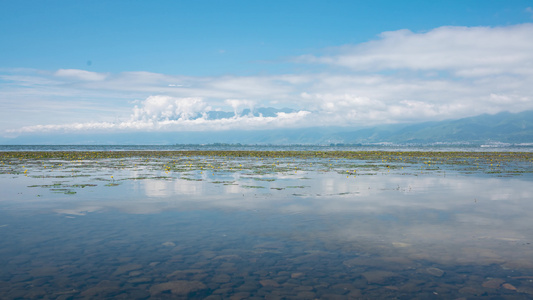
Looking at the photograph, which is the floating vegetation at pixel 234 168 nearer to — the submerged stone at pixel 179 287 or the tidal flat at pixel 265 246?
the tidal flat at pixel 265 246

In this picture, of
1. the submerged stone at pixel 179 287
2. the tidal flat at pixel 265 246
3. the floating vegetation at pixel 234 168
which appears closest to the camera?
the submerged stone at pixel 179 287

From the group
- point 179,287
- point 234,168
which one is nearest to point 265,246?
point 179,287

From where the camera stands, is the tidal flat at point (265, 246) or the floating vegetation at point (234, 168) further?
the floating vegetation at point (234, 168)

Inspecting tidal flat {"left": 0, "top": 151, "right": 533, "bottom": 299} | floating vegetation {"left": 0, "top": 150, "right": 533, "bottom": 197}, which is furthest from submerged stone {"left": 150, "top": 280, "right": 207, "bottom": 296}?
floating vegetation {"left": 0, "top": 150, "right": 533, "bottom": 197}

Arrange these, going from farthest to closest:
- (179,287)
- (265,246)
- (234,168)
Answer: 1. (234,168)
2. (265,246)
3. (179,287)

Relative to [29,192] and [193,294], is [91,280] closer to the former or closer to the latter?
[193,294]

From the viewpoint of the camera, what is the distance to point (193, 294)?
905 cm

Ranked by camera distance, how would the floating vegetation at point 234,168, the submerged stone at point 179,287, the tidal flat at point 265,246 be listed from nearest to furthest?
the submerged stone at point 179,287 → the tidal flat at point 265,246 → the floating vegetation at point 234,168

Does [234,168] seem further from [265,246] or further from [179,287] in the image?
[179,287]

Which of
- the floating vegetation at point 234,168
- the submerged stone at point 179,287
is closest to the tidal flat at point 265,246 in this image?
the submerged stone at point 179,287

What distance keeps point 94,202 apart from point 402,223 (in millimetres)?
16374

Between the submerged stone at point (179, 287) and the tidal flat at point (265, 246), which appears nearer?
the submerged stone at point (179, 287)

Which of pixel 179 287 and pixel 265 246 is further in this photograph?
pixel 265 246

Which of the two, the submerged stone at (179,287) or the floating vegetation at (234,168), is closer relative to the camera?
the submerged stone at (179,287)
